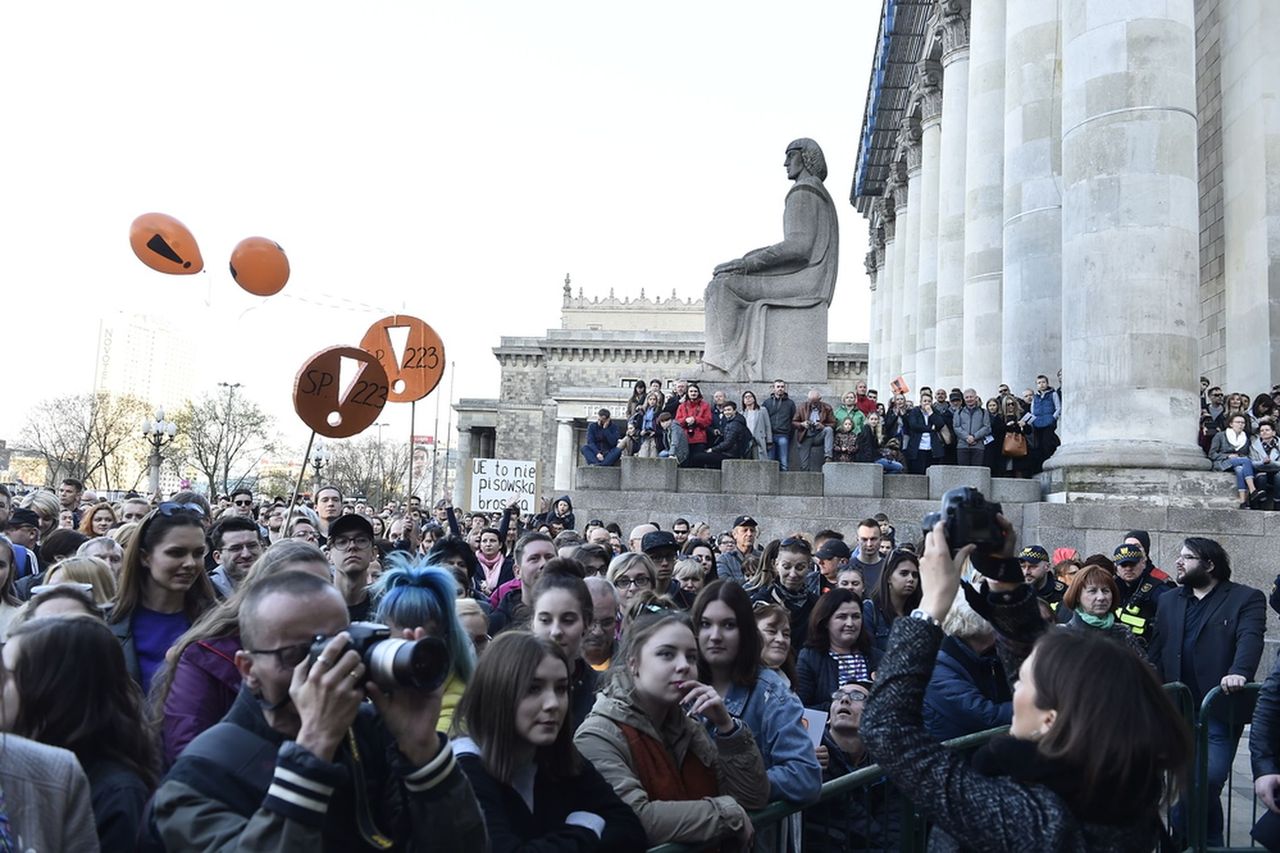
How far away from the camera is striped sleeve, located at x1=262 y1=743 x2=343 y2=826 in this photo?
2.36 meters

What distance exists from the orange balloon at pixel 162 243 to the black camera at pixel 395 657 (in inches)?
399

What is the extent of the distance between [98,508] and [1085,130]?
12.7 meters

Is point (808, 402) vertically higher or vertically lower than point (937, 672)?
higher

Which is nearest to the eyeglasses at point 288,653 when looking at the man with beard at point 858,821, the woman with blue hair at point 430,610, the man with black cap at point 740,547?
the woman with blue hair at point 430,610

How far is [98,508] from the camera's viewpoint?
9.60 m

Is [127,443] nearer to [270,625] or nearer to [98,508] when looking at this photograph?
[98,508]

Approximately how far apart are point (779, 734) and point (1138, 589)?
579 centimetres

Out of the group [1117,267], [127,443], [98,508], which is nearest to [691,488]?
[1117,267]

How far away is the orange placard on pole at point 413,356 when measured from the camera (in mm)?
11125

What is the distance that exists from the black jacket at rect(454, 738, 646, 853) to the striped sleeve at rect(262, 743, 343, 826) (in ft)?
2.84

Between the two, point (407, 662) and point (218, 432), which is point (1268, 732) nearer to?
point (407, 662)

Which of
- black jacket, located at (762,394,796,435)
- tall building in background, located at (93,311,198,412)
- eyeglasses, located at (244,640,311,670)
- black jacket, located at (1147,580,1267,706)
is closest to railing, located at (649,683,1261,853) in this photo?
eyeglasses, located at (244,640,311,670)

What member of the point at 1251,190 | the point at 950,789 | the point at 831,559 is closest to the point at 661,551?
the point at 831,559

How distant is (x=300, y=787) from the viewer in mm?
2373
